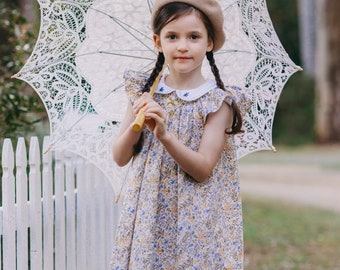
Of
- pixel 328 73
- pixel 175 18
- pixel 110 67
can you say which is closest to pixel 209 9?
pixel 175 18

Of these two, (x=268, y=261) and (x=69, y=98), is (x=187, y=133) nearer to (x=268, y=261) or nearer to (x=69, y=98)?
(x=69, y=98)

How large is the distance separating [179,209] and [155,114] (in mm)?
428

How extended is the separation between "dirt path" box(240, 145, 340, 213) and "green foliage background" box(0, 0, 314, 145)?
218 centimetres

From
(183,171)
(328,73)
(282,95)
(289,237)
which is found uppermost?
(328,73)

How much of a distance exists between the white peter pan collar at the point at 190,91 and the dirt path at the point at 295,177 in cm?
755

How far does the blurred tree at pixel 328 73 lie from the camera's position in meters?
21.7

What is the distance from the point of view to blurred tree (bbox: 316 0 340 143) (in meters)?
21.7

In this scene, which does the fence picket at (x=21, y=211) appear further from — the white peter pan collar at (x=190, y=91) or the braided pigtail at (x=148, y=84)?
the white peter pan collar at (x=190, y=91)

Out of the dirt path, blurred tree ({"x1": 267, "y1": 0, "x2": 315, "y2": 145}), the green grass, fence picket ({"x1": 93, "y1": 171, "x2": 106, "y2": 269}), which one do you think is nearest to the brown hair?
fence picket ({"x1": 93, "y1": 171, "x2": 106, "y2": 269})

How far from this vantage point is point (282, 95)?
2112 cm

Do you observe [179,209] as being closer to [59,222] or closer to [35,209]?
[35,209]

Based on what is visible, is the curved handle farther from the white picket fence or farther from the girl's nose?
the white picket fence

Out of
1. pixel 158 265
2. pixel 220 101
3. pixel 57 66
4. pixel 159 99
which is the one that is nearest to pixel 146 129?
pixel 159 99

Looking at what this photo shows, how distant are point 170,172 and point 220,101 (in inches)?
13.9
